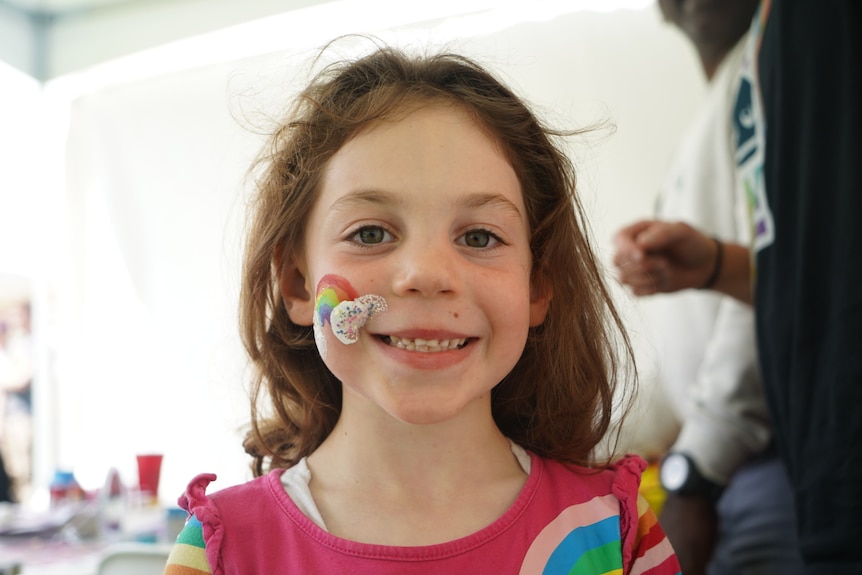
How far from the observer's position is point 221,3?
386 cm

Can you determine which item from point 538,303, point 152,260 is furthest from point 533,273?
point 152,260

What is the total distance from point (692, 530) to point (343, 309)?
3.84 feet

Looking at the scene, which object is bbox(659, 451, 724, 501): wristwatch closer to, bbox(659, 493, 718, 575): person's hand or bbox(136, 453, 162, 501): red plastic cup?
bbox(659, 493, 718, 575): person's hand

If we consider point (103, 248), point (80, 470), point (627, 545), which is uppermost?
point (103, 248)

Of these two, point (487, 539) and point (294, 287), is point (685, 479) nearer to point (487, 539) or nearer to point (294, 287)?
point (487, 539)

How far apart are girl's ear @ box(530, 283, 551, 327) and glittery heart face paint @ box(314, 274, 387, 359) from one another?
0.28m

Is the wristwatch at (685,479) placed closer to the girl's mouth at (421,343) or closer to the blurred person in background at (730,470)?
the blurred person in background at (730,470)

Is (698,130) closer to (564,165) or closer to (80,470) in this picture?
(564,165)

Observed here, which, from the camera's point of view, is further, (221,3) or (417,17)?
(221,3)

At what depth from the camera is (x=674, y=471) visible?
1719 mm

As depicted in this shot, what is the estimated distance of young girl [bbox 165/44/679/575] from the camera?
2.74 ft

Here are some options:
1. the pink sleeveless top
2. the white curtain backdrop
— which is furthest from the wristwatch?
the white curtain backdrop

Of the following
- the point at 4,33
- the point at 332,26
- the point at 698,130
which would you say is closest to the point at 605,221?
the point at 698,130

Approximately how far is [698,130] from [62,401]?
135 inches
